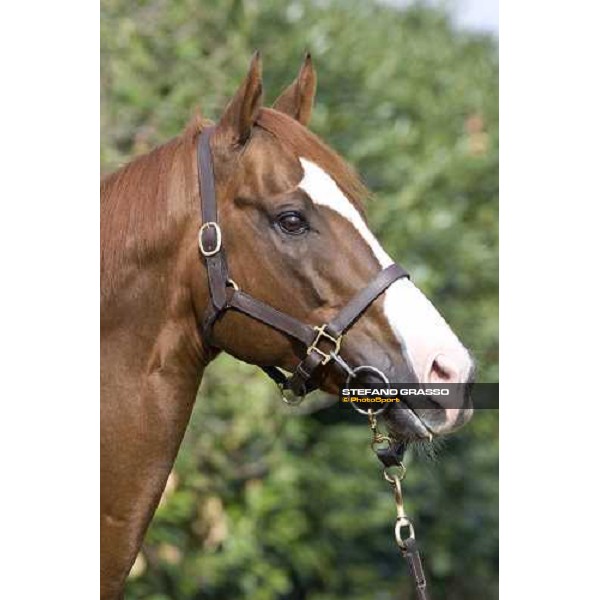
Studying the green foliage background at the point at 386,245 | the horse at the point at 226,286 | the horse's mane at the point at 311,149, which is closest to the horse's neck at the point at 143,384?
the horse at the point at 226,286

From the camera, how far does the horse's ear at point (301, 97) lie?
2.49m

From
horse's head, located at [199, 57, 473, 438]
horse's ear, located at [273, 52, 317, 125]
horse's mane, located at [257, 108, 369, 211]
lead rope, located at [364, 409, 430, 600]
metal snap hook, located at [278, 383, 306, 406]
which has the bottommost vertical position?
lead rope, located at [364, 409, 430, 600]

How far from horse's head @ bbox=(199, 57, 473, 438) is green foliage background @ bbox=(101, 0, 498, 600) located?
5.86 feet

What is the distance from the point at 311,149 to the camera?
230 centimetres

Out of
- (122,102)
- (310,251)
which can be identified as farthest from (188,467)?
(310,251)

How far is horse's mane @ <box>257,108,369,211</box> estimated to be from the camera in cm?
229

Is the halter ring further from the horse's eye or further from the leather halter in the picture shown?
the horse's eye

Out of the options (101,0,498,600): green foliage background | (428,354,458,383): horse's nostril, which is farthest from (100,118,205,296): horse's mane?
(101,0,498,600): green foliage background

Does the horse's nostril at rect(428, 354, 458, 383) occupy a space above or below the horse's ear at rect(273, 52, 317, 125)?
below

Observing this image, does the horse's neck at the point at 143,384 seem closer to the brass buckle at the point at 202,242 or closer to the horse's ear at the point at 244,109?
the brass buckle at the point at 202,242
